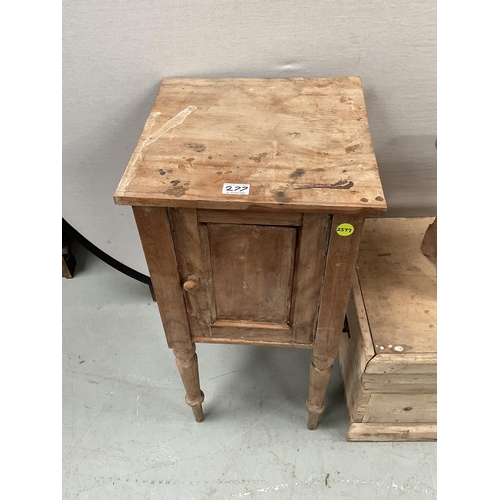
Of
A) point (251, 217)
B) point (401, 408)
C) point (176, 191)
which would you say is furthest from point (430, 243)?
point (176, 191)

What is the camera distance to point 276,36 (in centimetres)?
109

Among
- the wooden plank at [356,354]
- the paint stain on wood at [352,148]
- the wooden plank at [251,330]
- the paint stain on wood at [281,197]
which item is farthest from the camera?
the wooden plank at [356,354]

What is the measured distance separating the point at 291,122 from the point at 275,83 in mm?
190

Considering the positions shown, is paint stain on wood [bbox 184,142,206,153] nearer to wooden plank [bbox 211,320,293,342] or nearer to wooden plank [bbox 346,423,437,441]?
wooden plank [bbox 211,320,293,342]

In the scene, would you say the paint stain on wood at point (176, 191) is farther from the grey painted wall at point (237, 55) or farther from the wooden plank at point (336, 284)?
the grey painted wall at point (237, 55)

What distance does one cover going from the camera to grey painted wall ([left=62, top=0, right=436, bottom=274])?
105 cm

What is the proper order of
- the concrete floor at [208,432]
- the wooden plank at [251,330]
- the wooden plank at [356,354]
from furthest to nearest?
the concrete floor at [208,432]
the wooden plank at [356,354]
the wooden plank at [251,330]

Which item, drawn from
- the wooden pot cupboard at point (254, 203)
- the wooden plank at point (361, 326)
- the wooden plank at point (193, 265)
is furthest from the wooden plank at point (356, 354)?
the wooden plank at point (193, 265)

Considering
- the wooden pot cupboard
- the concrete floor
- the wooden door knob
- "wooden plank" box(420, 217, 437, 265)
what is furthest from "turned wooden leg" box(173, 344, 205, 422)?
"wooden plank" box(420, 217, 437, 265)

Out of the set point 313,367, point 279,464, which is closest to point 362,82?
point 313,367

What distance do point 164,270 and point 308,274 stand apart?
302 mm

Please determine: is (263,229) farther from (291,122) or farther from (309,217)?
(291,122)

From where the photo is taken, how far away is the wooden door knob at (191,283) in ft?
3.08

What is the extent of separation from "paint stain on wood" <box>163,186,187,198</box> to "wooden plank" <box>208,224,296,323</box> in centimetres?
10
